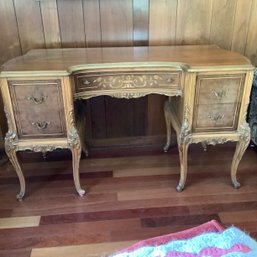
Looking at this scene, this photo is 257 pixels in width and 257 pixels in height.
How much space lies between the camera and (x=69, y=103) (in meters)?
1.43

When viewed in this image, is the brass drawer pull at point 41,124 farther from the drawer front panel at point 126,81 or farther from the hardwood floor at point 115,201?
the hardwood floor at point 115,201

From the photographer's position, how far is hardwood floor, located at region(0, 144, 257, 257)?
145 centimetres

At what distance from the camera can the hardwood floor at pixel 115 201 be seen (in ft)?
4.75

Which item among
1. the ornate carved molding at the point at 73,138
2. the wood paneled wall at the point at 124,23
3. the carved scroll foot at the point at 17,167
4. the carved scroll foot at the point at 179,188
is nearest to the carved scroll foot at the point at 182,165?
the carved scroll foot at the point at 179,188

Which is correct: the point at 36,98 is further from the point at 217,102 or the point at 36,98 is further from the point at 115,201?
the point at 217,102

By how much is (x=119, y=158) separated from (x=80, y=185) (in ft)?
1.27

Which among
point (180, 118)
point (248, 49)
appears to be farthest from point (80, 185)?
point (248, 49)

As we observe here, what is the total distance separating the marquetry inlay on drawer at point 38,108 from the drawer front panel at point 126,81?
0.14 m

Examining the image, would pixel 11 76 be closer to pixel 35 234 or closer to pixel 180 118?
pixel 35 234

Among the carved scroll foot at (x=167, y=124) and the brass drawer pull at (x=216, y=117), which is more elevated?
the brass drawer pull at (x=216, y=117)

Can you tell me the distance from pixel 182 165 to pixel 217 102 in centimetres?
42

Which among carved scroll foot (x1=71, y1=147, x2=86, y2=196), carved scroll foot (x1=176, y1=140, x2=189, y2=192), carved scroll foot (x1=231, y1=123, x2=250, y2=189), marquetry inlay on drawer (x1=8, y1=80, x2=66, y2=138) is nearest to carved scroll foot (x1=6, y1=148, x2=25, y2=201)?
marquetry inlay on drawer (x1=8, y1=80, x2=66, y2=138)

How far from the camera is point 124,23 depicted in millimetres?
1788

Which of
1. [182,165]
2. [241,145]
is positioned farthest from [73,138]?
[241,145]
